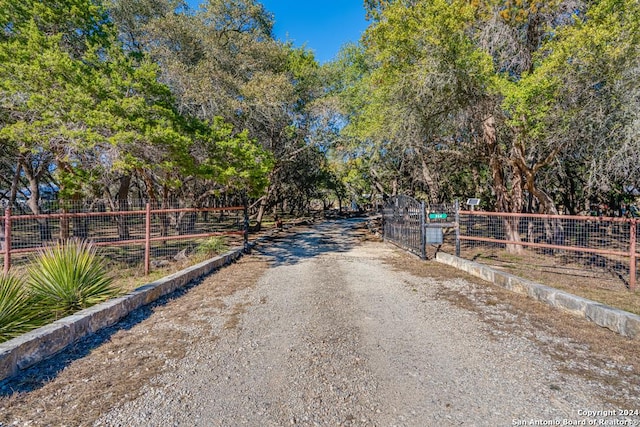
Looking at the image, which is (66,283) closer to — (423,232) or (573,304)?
(573,304)

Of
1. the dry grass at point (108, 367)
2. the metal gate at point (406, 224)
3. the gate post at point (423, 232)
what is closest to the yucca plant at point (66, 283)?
the dry grass at point (108, 367)

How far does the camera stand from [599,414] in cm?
249

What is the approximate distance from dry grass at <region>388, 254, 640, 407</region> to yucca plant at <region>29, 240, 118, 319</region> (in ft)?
18.6

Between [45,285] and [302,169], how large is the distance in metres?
18.8

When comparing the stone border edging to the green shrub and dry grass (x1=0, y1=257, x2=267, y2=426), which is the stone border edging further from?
the green shrub

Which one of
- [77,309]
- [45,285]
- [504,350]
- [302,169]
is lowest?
[504,350]

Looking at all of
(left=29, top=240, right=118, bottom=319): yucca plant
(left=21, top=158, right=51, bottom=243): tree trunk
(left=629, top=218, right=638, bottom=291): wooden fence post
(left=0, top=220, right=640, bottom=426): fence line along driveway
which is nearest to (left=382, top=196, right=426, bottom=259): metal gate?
(left=0, top=220, right=640, bottom=426): fence line along driveway

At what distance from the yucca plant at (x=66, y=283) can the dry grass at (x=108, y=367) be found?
2.25ft

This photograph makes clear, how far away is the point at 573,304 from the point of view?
467cm

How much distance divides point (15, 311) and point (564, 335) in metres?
6.67

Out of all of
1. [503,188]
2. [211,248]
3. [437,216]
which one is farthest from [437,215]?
[211,248]

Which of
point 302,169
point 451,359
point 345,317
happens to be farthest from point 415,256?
point 302,169

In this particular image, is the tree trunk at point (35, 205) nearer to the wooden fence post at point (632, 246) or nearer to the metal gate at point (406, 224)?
the metal gate at point (406, 224)

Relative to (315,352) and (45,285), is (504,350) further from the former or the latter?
(45,285)
